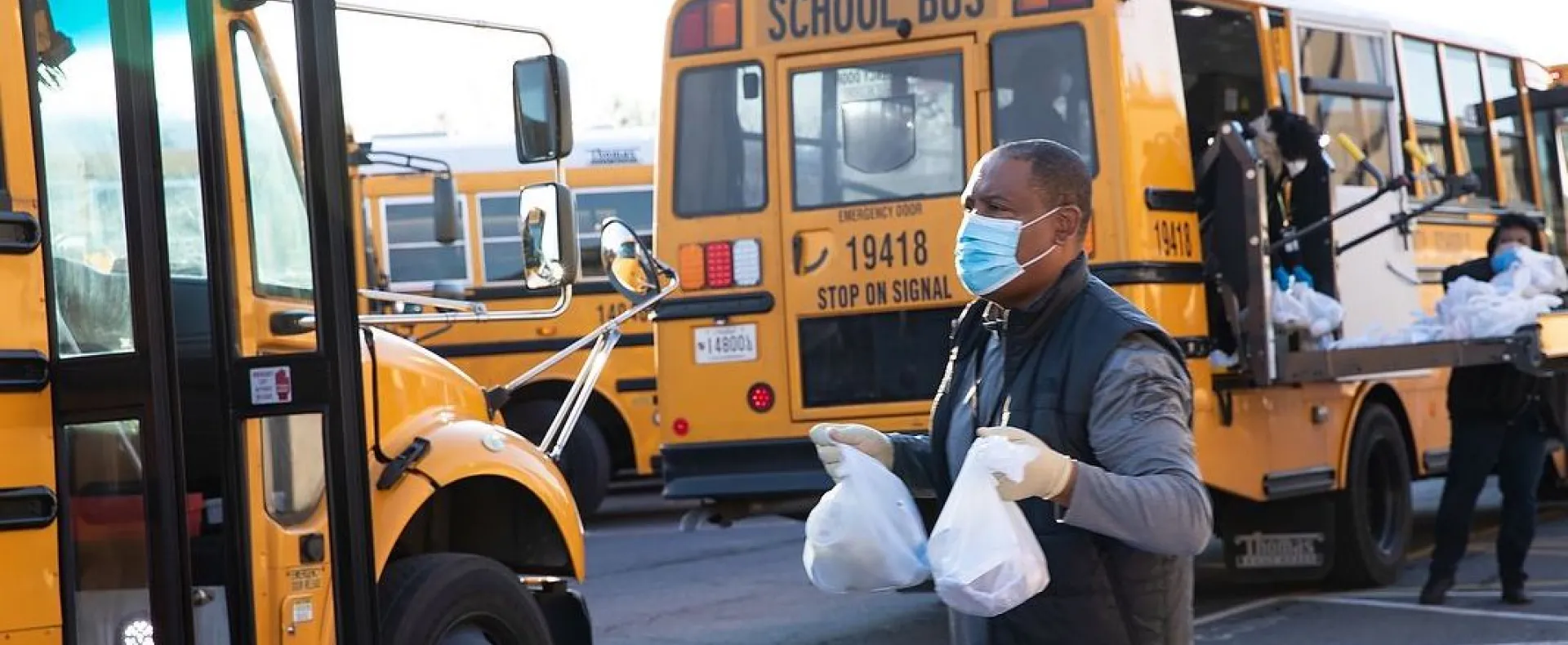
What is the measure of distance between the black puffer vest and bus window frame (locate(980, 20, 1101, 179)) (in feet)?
17.2

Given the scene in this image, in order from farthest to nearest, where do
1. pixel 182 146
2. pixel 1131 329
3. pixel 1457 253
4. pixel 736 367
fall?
pixel 1457 253
pixel 736 367
pixel 182 146
pixel 1131 329

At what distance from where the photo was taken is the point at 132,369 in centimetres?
408

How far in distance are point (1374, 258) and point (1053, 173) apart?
760 centimetres

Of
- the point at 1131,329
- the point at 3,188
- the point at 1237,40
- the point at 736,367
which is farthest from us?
the point at 1237,40

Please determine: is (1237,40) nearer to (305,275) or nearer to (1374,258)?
(1374,258)

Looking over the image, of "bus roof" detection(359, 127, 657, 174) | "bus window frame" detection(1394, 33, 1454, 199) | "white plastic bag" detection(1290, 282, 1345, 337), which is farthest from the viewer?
"bus roof" detection(359, 127, 657, 174)

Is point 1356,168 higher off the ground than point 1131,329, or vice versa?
point 1356,168

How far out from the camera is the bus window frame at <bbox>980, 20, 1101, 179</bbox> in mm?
8469

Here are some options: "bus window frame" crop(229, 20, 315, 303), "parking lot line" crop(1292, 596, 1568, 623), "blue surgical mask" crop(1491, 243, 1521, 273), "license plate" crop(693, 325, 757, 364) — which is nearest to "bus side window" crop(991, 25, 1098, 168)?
"license plate" crop(693, 325, 757, 364)

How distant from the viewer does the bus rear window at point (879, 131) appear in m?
8.77

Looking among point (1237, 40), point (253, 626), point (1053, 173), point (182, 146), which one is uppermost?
point (1237, 40)

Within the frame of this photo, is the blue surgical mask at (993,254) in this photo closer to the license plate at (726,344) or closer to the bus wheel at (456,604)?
the bus wheel at (456,604)

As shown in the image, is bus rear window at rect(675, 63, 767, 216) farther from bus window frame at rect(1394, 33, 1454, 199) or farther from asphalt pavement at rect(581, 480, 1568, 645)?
bus window frame at rect(1394, 33, 1454, 199)

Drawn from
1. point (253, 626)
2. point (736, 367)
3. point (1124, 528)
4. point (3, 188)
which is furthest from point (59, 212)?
point (736, 367)
